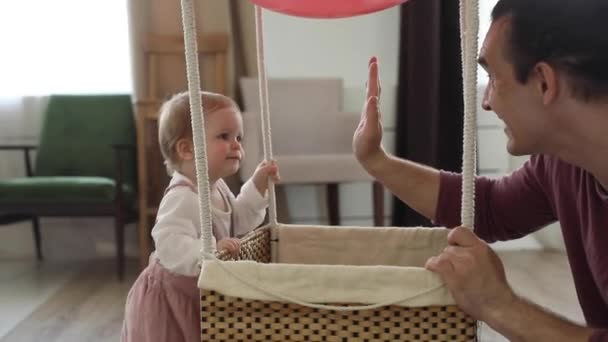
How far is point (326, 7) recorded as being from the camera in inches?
35.4

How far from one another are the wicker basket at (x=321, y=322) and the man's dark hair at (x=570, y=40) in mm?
287

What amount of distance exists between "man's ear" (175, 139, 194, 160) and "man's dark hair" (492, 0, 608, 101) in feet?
2.13

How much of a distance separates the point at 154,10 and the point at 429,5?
133 cm

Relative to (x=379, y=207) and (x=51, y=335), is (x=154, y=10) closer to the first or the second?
(x=379, y=207)

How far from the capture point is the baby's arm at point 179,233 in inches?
37.2

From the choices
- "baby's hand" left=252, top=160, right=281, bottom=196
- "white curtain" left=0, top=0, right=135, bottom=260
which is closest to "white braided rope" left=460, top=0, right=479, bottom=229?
"baby's hand" left=252, top=160, right=281, bottom=196

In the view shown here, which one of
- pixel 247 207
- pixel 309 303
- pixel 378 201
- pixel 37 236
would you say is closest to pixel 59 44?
pixel 37 236

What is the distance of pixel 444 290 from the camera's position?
2.19ft

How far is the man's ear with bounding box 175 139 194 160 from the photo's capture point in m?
1.16

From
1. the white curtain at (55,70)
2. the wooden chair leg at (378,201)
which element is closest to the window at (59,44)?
the white curtain at (55,70)

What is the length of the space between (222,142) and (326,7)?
36 cm

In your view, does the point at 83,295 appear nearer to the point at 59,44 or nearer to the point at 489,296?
the point at 59,44

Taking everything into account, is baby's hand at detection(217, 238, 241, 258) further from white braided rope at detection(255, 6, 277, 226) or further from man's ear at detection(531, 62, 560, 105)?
man's ear at detection(531, 62, 560, 105)

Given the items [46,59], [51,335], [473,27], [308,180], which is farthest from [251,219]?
[46,59]
